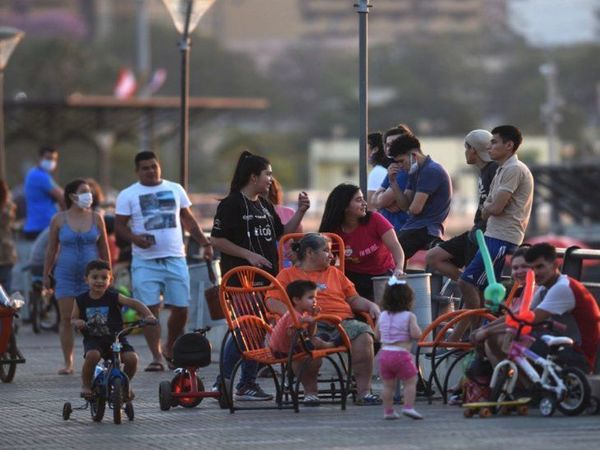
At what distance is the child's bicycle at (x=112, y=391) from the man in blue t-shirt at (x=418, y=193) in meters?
3.12

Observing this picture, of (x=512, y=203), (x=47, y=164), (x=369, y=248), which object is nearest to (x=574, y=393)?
(x=512, y=203)

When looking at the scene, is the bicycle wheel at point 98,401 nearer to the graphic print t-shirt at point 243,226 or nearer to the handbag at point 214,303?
the graphic print t-shirt at point 243,226

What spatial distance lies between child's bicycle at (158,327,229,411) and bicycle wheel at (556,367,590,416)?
240 cm

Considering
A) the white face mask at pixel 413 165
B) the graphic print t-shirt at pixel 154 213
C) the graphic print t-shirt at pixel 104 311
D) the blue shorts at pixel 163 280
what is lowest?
the graphic print t-shirt at pixel 104 311

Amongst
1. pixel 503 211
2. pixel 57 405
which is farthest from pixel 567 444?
pixel 57 405

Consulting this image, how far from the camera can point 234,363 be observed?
13.0 metres

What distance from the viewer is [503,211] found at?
13.4m

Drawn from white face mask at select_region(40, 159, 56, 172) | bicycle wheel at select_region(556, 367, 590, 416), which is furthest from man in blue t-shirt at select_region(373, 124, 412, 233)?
white face mask at select_region(40, 159, 56, 172)

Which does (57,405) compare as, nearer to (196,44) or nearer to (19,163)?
(19,163)

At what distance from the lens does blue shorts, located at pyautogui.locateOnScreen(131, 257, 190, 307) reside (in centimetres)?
1584

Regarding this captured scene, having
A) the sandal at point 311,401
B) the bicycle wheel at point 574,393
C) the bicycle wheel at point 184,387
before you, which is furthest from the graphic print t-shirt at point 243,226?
the bicycle wheel at point 574,393

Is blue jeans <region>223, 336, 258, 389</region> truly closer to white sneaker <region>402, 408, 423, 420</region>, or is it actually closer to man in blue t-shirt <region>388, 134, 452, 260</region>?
white sneaker <region>402, 408, 423, 420</region>

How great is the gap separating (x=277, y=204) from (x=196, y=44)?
425 ft

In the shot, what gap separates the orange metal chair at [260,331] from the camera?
1223 centimetres
